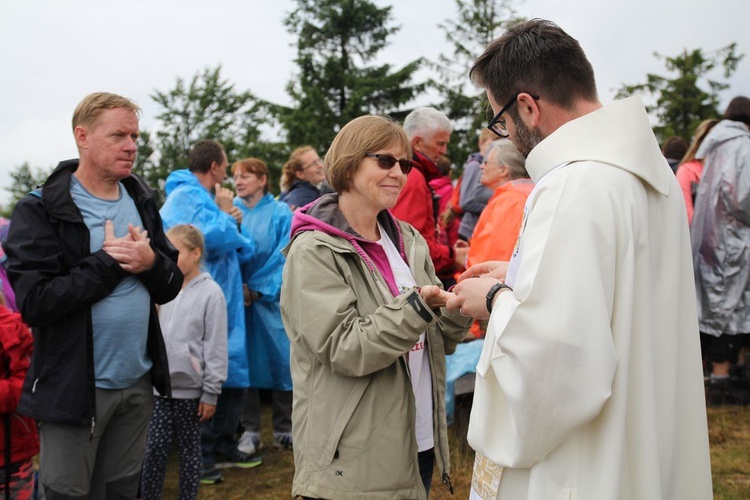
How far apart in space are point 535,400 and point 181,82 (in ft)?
101

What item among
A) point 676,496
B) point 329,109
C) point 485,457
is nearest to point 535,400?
point 485,457

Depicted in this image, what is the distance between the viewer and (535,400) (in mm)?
1722

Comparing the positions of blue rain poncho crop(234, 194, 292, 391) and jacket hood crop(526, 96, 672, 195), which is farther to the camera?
blue rain poncho crop(234, 194, 292, 391)

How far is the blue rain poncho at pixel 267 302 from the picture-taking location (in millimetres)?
6145

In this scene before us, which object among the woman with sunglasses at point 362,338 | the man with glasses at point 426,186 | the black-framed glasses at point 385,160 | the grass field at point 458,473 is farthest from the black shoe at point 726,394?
the black-framed glasses at point 385,160

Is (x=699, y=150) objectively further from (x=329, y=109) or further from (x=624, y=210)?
(x=329, y=109)

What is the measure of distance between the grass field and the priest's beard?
2930 mm

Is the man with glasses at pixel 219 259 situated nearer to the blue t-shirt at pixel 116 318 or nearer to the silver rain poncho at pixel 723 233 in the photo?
the blue t-shirt at pixel 116 318

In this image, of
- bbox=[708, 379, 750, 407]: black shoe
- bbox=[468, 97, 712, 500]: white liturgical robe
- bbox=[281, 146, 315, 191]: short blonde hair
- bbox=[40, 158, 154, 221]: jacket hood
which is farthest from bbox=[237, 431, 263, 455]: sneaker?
bbox=[468, 97, 712, 500]: white liturgical robe

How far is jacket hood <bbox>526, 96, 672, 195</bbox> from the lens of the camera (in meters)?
1.84

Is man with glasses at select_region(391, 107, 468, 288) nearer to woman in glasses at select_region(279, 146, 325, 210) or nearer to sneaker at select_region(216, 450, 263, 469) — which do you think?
woman in glasses at select_region(279, 146, 325, 210)

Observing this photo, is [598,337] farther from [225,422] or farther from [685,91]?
[685,91]

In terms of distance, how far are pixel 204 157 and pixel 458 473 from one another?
10.3 feet

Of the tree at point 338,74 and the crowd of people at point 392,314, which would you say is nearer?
the crowd of people at point 392,314
